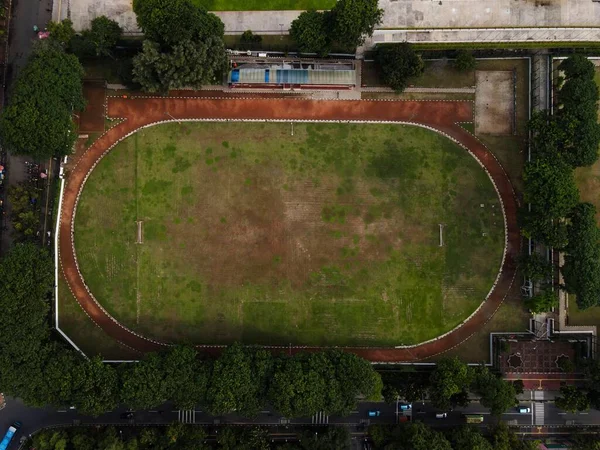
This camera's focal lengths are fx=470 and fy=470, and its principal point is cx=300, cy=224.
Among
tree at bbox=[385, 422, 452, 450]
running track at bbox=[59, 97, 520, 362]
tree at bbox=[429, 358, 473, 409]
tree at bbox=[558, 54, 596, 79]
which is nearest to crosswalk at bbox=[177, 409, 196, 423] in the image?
→ running track at bbox=[59, 97, 520, 362]

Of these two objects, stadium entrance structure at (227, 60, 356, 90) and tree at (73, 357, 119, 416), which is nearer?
tree at (73, 357, 119, 416)

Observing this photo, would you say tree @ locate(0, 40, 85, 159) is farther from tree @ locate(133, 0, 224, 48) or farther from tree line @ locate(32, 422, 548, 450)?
tree line @ locate(32, 422, 548, 450)

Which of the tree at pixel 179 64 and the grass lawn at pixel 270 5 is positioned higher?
the grass lawn at pixel 270 5

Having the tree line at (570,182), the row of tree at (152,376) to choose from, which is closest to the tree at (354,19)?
the tree line at (570,182)

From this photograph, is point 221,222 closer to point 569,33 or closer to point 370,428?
point 370,428

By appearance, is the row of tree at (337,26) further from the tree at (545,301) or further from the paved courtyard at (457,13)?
the tree at (545,301)

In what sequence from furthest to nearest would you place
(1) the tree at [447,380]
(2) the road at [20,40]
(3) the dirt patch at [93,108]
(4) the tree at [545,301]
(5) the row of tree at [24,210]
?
(3) the dirt patch at [93,108], (2) the road at [20,40], (5) the row of tree at [24,210], (4) the tree at [545,301], (1) the tree at [447,380]
